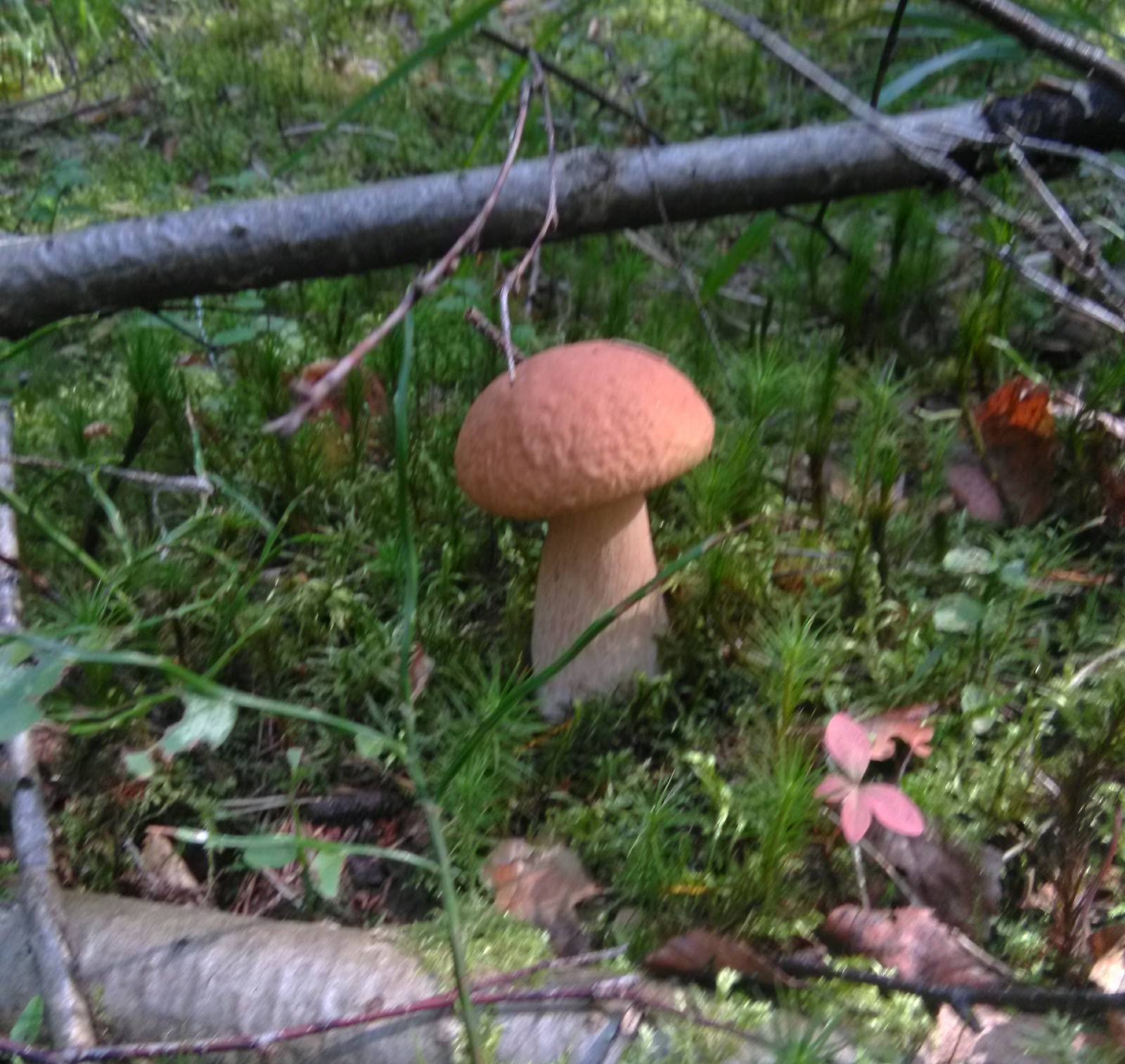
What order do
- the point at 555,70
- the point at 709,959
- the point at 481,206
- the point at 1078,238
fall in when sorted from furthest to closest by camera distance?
the point at 555,70 < the point at 481,206 < the point at 1078,238 < the point at 709,959

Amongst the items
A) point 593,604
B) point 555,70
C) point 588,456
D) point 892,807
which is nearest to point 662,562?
point 593,604

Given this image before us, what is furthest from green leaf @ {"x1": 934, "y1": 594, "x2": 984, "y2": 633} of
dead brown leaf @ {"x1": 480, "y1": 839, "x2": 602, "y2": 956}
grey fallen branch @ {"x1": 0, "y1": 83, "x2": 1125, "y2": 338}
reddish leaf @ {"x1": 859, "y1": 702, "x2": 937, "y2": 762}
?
grey fallen branch @ {"x1": 0, "y1": 83, "x2": 1125, "y2": 338}

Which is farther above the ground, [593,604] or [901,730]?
[593,604]

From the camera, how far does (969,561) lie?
5.33 feet

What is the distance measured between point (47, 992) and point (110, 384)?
1.72m

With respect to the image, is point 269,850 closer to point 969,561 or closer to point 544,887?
point 544,887

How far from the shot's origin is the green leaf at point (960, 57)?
228 centimetres

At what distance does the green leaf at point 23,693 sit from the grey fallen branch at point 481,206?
1175mm

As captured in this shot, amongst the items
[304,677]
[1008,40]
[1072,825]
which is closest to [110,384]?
[304,677]

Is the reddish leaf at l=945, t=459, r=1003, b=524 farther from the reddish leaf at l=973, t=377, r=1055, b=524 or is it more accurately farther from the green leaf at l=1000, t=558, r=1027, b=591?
the green leaf at l=1000, t=558, r=1027, b=591

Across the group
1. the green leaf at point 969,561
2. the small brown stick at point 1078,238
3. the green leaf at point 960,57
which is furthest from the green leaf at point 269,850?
the green leaf at point 960,57

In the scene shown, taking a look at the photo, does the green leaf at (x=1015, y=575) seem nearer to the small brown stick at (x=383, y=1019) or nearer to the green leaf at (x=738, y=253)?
the small brown stick at (x=383, y=1019)

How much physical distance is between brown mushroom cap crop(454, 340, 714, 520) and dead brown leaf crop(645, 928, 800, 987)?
0.67 meters

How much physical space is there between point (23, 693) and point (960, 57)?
255 centimetres
